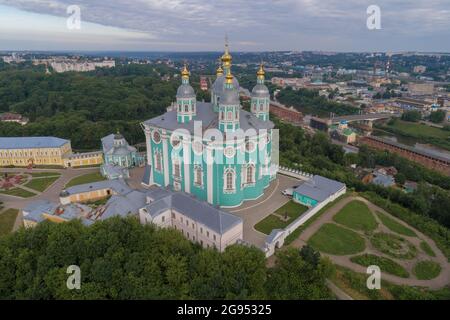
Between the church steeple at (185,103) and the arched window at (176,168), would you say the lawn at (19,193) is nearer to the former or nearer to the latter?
the arched window at (176,168)

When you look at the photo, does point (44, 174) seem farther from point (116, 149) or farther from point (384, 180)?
point (384, 180)

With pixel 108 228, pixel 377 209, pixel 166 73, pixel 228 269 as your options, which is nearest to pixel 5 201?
pixel 108 228

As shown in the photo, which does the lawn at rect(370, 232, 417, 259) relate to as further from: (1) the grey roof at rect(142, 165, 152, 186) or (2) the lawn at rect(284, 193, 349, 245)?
(1) the grey roof at rect(142, 165, 152, 186)

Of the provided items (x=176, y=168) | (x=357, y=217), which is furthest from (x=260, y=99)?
(x=357, y=217)

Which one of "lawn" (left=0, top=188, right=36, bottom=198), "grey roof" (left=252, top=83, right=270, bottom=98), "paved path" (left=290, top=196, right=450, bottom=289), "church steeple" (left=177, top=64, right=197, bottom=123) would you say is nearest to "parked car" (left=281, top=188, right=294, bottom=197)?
"paved path" (left=290, top=196, right=450, bottom=289)

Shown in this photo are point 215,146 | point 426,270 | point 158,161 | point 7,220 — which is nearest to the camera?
point 426,270

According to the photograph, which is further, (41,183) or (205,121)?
(41,183)
